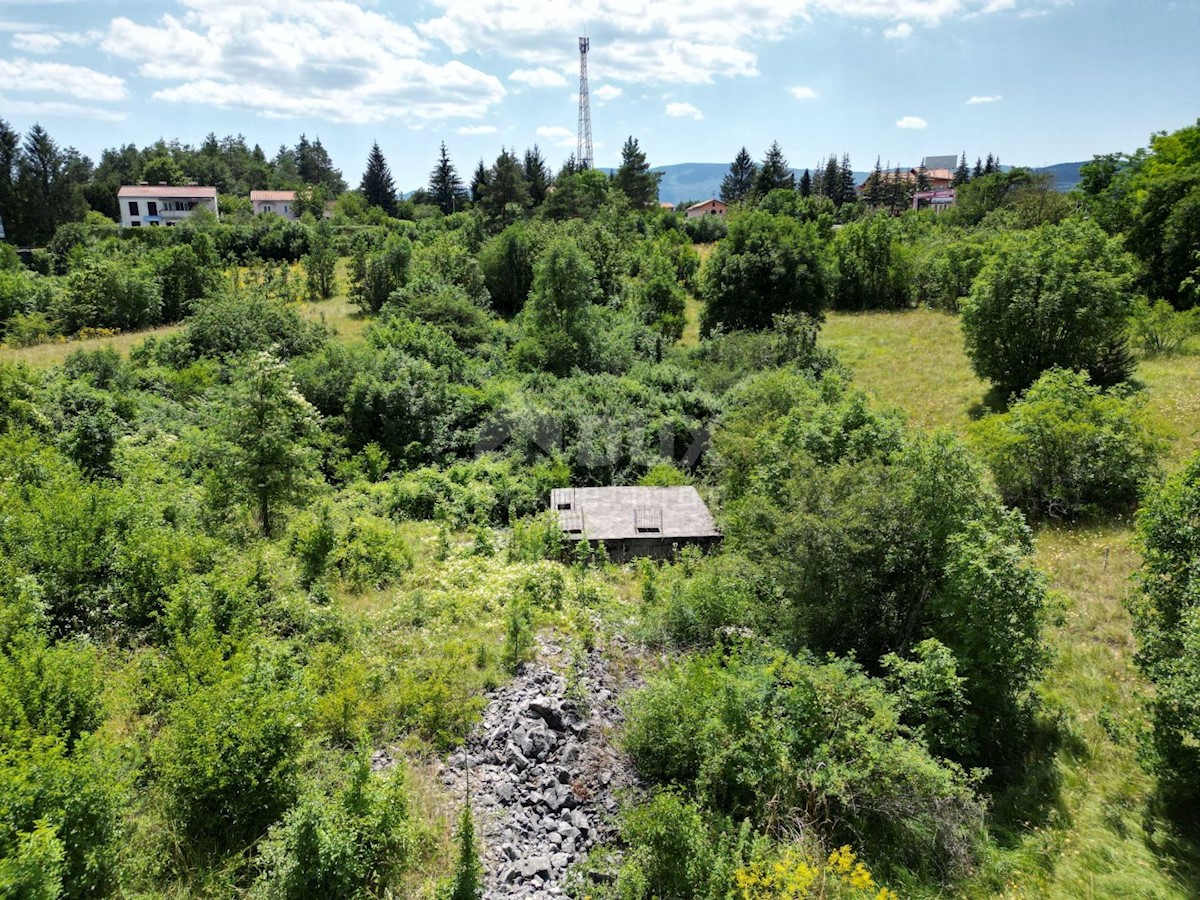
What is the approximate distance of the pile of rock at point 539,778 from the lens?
23.0 ft

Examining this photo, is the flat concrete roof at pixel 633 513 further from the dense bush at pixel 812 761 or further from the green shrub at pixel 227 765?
the green shrub at pixel 227 765

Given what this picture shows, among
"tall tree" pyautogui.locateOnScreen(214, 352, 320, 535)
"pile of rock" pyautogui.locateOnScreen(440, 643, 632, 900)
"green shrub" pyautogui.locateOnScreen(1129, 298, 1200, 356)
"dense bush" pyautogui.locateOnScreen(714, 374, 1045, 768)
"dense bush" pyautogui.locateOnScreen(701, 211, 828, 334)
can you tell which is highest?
"dense bush" pyautogui.locateOnScreen(701, 211, 828, 334)

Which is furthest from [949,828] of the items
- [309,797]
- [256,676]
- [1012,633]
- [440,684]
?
[256,676]

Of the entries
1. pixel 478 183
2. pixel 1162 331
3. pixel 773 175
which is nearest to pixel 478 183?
pixel 478 183

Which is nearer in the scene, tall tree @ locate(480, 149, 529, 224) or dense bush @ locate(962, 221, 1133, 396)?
dense bush @ locate(962, 221, 1133, 396)

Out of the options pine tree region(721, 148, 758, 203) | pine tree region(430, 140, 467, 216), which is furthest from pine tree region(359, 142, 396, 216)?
pine tree region(721, 148, 758, 203)

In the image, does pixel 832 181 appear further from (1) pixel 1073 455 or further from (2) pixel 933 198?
(1) pixel 1073 455

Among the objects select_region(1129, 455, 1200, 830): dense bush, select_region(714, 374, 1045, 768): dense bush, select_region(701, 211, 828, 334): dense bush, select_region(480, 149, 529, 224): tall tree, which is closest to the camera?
select_region(1129, 455, 1200, 830): dense bush

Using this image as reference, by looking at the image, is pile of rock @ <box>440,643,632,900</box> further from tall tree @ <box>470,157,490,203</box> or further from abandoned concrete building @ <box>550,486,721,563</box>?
tall tree @ <box>470,157,490,203</box>

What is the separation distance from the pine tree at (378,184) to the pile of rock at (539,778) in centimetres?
7139

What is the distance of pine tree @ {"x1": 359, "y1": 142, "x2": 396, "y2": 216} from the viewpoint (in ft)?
236

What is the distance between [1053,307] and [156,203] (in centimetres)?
7290

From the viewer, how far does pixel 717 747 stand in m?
7.95

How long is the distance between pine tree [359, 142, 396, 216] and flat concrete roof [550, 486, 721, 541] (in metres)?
64.2
